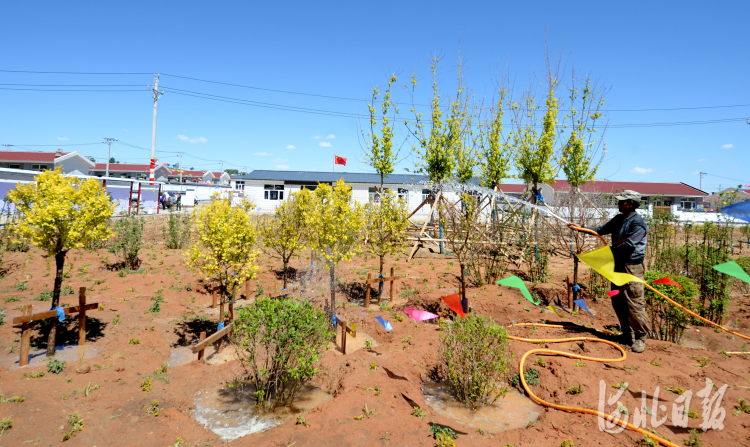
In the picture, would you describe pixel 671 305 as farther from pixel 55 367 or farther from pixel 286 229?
pixel 55 367

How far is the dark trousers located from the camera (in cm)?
580

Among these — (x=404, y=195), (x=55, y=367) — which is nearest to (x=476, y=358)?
(x=55, y=367)

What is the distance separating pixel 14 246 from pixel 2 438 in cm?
1109

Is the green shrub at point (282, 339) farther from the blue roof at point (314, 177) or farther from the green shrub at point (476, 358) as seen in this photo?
the blue roof at point (314, 177)

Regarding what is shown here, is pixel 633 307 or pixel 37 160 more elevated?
pixel 37 160

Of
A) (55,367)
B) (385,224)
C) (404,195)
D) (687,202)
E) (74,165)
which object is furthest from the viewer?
(687,202)

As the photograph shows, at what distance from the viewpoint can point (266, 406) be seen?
470 centimetres

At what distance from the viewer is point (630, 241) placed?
5809 mm

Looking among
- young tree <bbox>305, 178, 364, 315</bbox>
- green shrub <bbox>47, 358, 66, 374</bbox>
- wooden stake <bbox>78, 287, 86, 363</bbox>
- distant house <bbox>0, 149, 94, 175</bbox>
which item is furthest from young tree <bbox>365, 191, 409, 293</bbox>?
distant house <bbox>0, 149, 94, 175</bbox>

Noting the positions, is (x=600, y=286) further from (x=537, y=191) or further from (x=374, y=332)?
(x=374, y=332)

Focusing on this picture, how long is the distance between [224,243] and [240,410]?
277cm

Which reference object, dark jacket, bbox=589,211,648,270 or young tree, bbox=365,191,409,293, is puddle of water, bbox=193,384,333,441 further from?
dark jacket, bbox=589,211,648,270

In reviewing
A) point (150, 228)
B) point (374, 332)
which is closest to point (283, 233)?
point (374, 332)

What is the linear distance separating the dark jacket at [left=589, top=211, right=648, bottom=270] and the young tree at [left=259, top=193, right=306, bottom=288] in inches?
271
